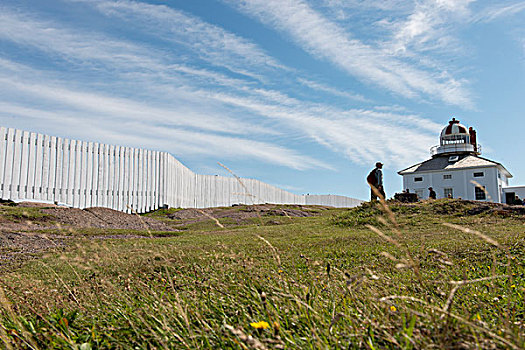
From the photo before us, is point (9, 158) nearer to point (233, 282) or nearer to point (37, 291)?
point (37, 291)

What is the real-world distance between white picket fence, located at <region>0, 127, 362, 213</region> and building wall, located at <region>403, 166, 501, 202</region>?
18319 millimetres

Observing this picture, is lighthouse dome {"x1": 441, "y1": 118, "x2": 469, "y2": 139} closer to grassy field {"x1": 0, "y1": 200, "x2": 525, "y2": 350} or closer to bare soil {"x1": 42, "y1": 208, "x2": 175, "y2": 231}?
bare soil {"x1": 42, "y1": 208, "x2": 175, "y2": 231}

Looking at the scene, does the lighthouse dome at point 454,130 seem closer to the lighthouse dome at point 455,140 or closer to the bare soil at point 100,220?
the lighthouse dome at point 455,140

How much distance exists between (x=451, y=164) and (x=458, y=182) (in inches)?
64.5

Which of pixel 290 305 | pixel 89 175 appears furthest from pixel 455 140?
pixel 290 305

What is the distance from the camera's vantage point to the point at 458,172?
30.8 metres

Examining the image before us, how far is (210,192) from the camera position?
2648 centimetres

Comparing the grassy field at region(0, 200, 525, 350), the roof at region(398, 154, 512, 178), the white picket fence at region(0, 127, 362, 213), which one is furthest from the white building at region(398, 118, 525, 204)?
the grassy field at region(0, 200, 525, 350)

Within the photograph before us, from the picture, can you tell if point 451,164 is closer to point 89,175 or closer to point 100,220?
point 89,175

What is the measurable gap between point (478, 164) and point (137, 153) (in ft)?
79.9

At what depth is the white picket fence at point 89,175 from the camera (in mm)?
15602

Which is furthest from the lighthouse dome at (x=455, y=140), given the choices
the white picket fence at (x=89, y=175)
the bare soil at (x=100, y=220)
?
the bare soil at (x=100, y=220)

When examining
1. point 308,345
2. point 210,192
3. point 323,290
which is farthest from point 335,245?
point 210,192

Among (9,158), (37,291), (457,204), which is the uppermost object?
(9,158)
